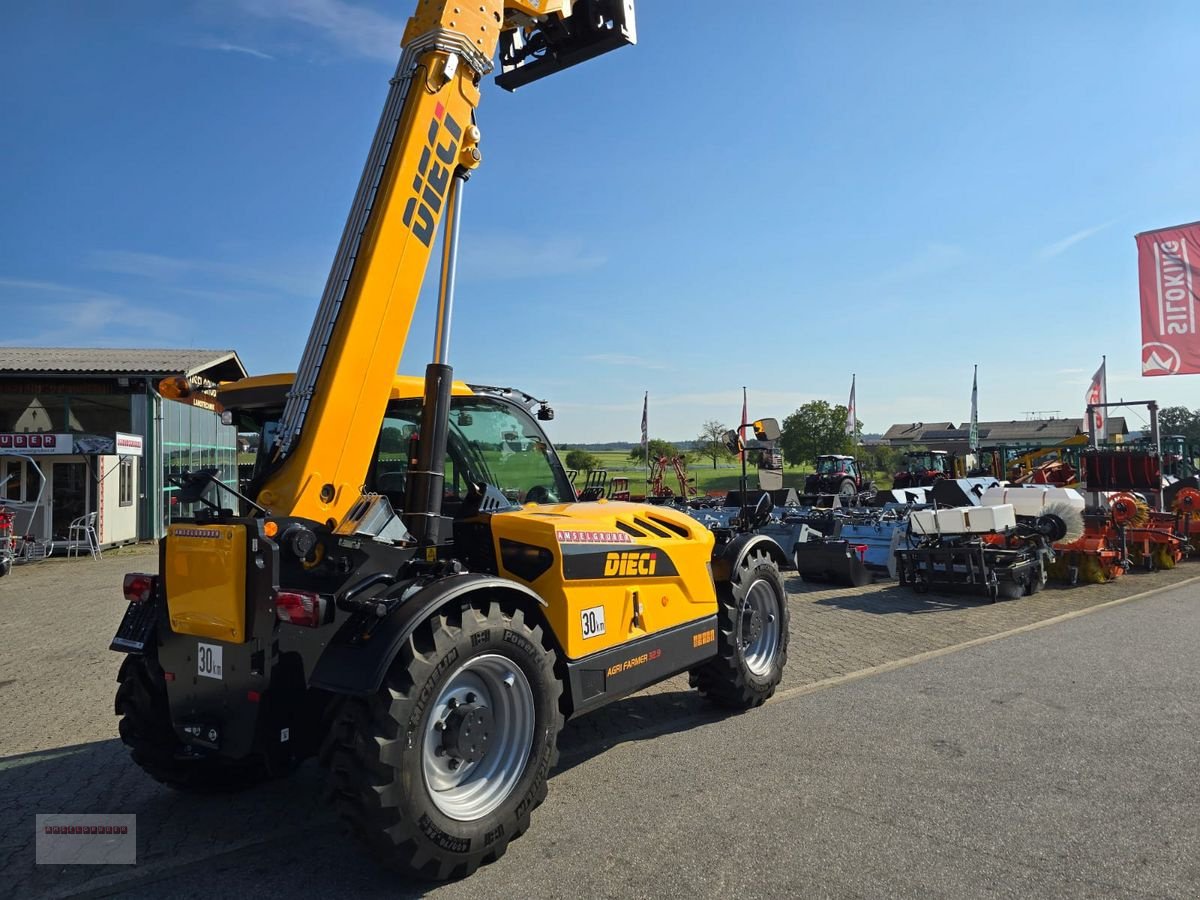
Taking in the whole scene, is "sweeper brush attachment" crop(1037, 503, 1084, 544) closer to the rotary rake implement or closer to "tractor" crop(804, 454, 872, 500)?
the rotary rake implement

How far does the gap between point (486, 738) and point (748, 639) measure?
104 inches

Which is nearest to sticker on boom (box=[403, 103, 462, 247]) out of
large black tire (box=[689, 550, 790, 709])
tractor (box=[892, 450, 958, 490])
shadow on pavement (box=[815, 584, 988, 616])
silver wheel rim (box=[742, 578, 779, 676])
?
large black tire (box=[689, 550, 790, 709])

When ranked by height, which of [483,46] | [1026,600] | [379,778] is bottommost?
[1026,600]

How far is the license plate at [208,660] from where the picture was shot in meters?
3.36

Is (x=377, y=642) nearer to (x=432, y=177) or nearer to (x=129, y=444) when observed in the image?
(x=432, y=177)

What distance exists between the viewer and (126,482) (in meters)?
19.7

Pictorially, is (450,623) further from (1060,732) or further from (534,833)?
(1060,732)

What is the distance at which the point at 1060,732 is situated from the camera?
4.93 meters

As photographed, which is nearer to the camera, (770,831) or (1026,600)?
(770,831)

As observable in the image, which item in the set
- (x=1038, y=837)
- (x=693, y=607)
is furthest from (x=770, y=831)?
(x=693, y=607)

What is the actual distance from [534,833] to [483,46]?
13.1 feet

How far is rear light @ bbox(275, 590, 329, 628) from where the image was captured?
316 centimetres

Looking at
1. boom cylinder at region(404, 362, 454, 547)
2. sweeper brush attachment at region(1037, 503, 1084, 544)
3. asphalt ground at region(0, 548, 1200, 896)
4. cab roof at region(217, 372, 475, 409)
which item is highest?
cab roof at region(217, 372, 475, 409)

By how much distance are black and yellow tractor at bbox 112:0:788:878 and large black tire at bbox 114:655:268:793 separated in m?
0.01
